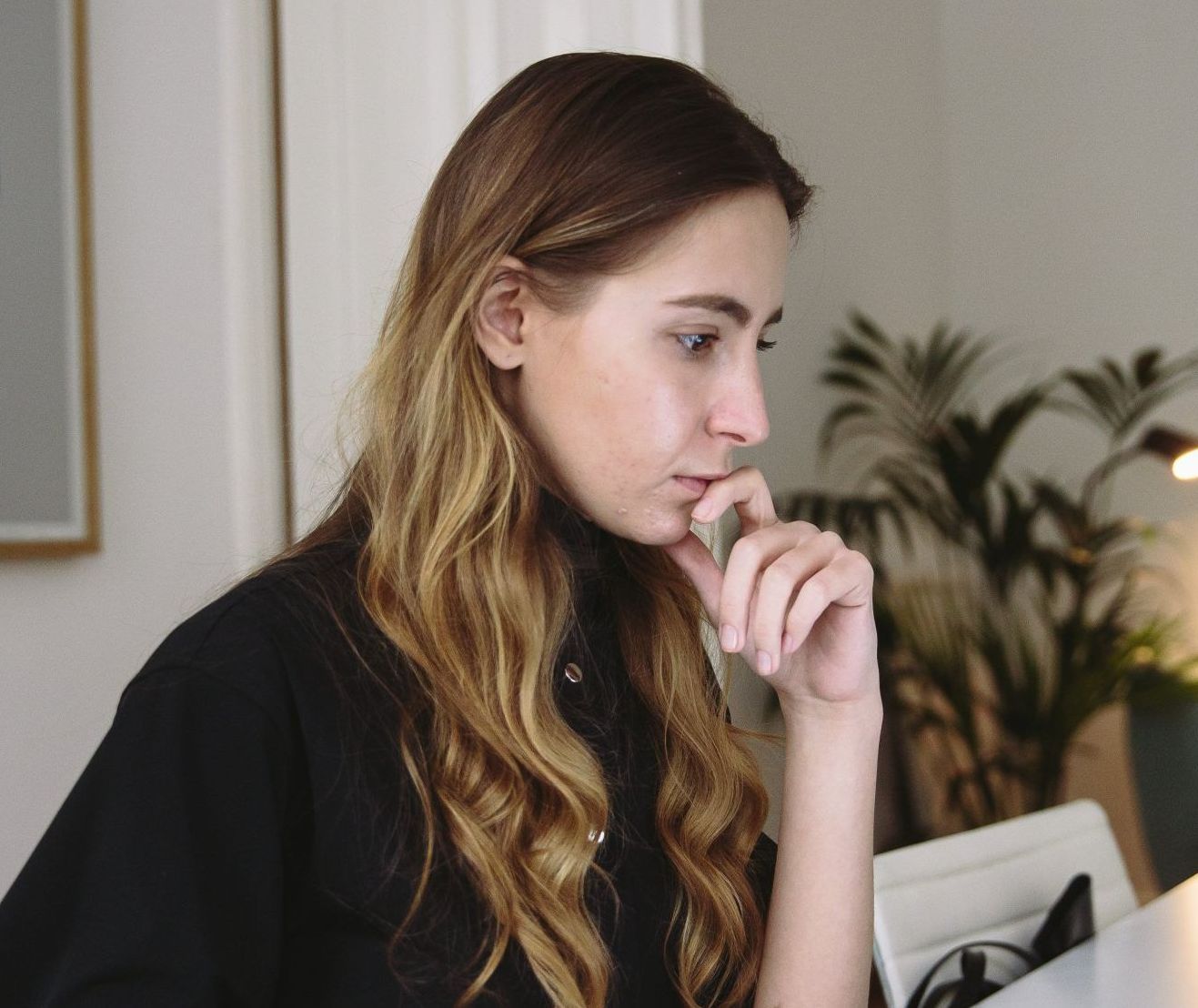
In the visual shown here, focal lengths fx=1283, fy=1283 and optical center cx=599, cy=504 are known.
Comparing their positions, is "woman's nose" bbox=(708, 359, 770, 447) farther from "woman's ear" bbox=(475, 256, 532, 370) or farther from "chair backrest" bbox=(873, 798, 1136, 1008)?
"chair backrest" bbox=(873, 798, 1136, 1008)

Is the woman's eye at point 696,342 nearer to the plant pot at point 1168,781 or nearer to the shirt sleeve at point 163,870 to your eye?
the shirt sleeve at point 163,870

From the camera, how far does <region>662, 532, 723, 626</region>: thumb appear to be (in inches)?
52.1

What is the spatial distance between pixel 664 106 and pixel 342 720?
608mm

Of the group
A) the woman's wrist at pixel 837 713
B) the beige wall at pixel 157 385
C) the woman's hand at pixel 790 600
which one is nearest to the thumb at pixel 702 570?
the woman's hand at pixel 790 600

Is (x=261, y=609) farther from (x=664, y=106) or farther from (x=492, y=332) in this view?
(x=664, y=106)

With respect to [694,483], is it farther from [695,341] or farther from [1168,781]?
[1168,781]

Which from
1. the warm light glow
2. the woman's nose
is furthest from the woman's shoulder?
the warm light glow

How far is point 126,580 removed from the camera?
1802mm

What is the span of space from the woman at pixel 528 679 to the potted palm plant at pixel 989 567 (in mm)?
2062

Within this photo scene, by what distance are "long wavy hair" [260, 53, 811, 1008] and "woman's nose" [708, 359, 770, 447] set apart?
146 millimetres

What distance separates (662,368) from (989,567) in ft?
9.04

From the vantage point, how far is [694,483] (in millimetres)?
1177

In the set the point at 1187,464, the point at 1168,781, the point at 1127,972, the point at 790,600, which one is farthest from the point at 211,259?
the point at 1168,781

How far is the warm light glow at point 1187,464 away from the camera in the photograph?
8.46 feet
